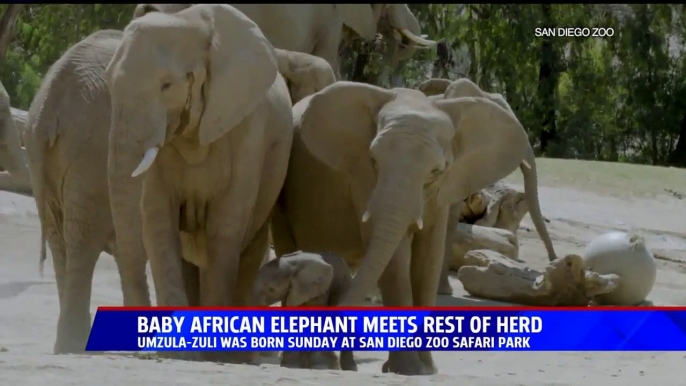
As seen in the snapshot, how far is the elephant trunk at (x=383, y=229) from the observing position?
5164mm

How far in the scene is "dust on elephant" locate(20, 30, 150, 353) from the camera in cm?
582

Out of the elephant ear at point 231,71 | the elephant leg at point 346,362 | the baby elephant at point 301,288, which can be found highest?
the elephant ear at point 231,71

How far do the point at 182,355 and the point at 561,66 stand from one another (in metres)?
16.0

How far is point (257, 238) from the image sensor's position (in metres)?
6.12

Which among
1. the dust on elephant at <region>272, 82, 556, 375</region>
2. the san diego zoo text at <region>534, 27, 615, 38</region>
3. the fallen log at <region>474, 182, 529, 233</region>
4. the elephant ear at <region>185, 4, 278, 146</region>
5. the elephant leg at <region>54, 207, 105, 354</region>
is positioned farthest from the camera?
the san diego zoo text at <region>534, 27, 615, 38</region>

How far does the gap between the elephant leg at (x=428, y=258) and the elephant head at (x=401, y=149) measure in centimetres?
10

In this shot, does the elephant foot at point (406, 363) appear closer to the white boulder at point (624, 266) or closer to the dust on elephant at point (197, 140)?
the dust on elephant at point (197, 140)

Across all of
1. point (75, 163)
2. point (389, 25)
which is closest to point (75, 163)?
point (75, 163)

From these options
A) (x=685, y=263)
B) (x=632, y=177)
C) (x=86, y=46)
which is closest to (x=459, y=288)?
(x=685, y=263)

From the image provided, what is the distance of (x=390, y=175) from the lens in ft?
17.1

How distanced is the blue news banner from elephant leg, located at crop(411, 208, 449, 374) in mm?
297

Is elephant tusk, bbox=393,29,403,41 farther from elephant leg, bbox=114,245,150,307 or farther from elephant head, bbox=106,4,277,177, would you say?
elephant leg, bbox=114,245,150,307

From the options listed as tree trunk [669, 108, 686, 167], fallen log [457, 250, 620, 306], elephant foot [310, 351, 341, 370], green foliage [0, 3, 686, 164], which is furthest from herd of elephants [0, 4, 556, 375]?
tree trunk [669, 108, 686, 167]

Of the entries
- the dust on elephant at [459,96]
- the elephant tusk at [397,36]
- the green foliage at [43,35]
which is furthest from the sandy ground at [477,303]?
the green foliage at [43,35]
